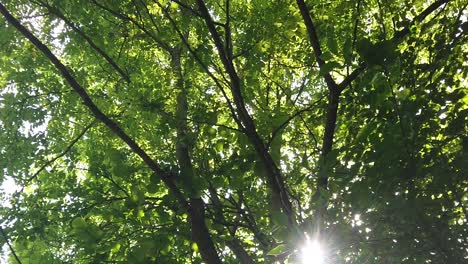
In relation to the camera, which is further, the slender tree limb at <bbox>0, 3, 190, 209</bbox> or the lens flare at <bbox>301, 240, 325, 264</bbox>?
the slender tree limb at <bbox>0, 3, 190, 209</bbox>

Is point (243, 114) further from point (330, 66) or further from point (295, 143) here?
point (295, 143)

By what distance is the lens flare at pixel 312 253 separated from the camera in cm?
231

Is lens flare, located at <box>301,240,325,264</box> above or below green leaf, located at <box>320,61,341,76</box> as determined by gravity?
below

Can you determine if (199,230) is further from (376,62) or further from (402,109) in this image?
(376,62)

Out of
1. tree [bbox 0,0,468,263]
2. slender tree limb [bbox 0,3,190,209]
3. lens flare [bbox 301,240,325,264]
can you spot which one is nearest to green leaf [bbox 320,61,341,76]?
tree [bbox 0,0,468,263]

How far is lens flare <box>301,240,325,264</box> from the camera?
231 centimetres

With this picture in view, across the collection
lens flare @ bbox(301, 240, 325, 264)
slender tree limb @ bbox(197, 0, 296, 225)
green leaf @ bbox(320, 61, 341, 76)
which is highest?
slender tree limb @ bbox(197, 0, 296, 225)

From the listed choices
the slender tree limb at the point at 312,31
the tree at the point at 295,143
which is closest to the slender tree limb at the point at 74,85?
the tree at the point at 295,143

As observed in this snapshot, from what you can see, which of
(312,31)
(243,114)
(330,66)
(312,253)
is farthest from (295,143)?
(330,66)

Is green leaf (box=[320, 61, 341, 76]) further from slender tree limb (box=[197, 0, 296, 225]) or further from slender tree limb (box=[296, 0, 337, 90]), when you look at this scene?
slender tree limb (box=[296, 0, 337, 90])

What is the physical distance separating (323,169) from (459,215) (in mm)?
1246

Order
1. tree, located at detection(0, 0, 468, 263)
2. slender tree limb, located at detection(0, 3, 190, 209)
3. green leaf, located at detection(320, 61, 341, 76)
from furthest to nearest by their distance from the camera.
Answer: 1. slender tree limb, located at detection(0, 3, 190, 209)
2. tree, located at detection(0, 0, 468, 263)
3. green leaf, located at detection(320, 61, 341, 76)

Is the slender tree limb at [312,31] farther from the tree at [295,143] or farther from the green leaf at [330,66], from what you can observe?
the green leaf at [330,66]

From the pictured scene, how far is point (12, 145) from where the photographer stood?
19.7 feet
